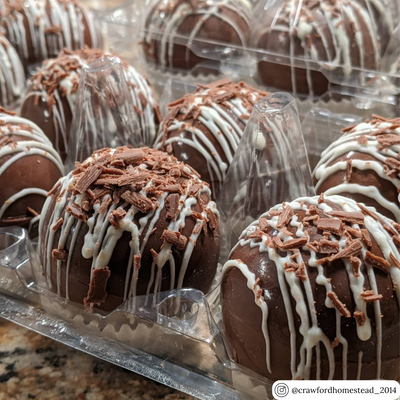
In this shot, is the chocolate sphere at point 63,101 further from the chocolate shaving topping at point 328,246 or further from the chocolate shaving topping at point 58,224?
the chocolate shaving topping at point 328,246

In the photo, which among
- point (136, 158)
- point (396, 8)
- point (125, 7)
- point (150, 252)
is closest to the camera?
point (150, 252)

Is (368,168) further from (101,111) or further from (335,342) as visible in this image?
(101,111)

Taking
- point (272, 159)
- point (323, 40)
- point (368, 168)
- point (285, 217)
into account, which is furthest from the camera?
point (323, 40)

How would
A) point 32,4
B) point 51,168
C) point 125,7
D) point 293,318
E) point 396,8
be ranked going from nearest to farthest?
point 293,318 → point 51,168 → point 396,8 → point 32,4 → point 125,7

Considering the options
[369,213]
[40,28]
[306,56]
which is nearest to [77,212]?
[369,213]

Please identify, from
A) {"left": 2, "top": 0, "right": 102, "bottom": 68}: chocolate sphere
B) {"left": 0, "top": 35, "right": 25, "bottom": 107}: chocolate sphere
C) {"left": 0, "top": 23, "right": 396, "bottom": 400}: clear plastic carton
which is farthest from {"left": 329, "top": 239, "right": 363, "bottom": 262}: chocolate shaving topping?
{"left": 2, "top": 0, "right": 102, "bottom": 68}: chocolate sphere

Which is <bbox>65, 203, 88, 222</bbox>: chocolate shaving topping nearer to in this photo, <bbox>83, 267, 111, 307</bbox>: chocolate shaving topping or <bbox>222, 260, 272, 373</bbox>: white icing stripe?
<bbox>83, 267, 111, 307</bbox>: chocolate shaving topping

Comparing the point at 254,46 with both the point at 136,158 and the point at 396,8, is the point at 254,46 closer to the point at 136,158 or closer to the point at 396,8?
the point at 396,8

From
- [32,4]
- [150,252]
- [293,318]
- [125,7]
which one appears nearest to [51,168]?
[150,252]
